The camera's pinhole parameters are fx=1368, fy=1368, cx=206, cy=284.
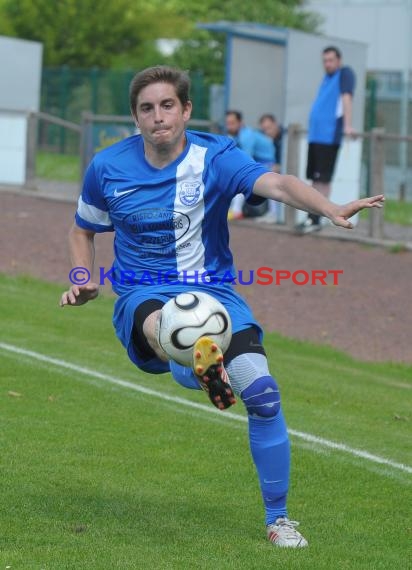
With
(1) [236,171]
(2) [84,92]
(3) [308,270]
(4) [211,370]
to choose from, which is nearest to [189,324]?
(4) [211,370]

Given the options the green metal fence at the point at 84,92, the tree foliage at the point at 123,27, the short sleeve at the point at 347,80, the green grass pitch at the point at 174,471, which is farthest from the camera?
the tree foliage at the point at 123,27

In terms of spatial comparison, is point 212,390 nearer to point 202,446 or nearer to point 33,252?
point 202,446

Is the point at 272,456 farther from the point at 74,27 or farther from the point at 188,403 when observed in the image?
the point at 74,27

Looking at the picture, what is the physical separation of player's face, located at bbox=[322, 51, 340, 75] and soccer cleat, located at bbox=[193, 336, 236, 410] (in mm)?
11894

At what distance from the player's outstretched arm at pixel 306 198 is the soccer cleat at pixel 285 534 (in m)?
1.39

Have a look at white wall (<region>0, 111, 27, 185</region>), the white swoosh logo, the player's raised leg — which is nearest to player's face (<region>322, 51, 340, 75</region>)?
white wall (<region>0, 111, 27, 185</region>)

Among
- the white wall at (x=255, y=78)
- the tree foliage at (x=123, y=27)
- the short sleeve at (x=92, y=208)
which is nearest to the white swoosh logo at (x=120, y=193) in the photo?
the short sleeve at (x=92, y=208)

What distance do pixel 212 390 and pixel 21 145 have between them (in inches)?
730

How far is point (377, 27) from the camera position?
38.0 meters

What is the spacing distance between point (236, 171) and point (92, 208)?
0.78 m

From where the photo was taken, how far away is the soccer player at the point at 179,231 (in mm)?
6121

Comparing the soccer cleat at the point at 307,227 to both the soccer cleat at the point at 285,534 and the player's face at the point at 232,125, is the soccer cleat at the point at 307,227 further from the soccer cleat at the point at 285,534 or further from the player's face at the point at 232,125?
the soccer cleat at the point at 285,534

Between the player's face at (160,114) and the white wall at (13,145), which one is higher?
the white wall at (13,145)

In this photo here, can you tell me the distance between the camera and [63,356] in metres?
11.0
